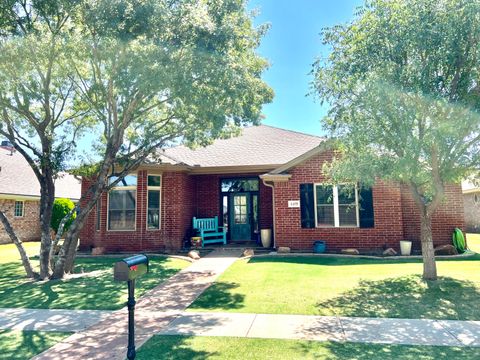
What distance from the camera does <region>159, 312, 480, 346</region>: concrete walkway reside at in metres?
4.69

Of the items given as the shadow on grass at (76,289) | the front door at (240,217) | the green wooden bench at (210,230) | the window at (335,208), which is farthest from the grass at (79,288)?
the window at (335,208)

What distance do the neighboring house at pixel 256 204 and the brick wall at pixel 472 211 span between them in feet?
39.0

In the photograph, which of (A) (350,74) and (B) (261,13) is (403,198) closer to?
(A) (350,74)

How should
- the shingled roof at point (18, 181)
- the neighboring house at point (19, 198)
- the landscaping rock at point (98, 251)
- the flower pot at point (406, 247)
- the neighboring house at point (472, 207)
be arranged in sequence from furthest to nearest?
1. the neighboring house at point (472, 207)
2. the shingled roof at point (18, 181)
3. the neighboring house at point (19, 198)
4. the landscaping rock at point (98, 251)
5. the flower pot at point (406, 247)

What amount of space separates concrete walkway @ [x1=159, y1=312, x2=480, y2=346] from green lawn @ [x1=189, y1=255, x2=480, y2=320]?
1.11 ft

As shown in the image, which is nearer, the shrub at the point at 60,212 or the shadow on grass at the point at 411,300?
the shadow on grass at the point at 411,300

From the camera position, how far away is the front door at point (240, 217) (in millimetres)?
15273

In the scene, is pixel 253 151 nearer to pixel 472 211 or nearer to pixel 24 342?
pixel 24 342

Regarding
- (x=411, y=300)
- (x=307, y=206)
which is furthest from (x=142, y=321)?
(x=307, y=206)

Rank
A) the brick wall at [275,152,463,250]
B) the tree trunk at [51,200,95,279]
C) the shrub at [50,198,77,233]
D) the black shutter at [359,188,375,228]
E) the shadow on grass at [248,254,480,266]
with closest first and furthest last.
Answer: the tree trunk at [51,200,95,279] < the shadow on grass at [248,254,480,266] < the brick wall at [275,152,463,250] < the black shutter at [359,188,375,228] < the shrub at [50,198,77,233]

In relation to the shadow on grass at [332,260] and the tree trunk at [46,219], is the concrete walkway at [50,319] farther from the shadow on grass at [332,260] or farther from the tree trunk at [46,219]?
the shadow on grass at [332,260]

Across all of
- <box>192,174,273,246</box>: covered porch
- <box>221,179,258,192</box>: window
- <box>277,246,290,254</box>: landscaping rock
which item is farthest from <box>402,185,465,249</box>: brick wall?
<box>221,179,258,192</box>: window

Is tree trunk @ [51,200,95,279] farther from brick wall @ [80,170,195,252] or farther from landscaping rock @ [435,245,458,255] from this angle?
landscaping rock @ [435,245,458,255]

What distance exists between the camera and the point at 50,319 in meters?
5.95
